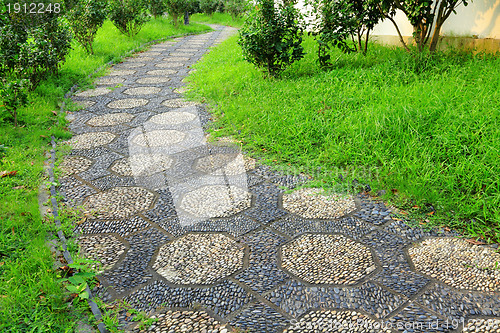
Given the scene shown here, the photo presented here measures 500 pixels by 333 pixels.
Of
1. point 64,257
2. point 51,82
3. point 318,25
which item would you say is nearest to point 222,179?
point 64,257

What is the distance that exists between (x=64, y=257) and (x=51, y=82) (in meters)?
4.18

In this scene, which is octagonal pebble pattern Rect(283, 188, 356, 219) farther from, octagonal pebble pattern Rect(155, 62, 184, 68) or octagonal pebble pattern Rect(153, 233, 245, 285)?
octagonal pebble pattern Rect(155, 62, 184, 68)

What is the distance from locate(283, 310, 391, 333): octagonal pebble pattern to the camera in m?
1.69

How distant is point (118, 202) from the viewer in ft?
9.29

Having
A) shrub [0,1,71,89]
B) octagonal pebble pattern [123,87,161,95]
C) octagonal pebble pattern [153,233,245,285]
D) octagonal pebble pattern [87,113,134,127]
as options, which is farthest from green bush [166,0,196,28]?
octagonal pebble pattern [153,233,245,285]

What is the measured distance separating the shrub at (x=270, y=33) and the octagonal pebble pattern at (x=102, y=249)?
11.6 ft

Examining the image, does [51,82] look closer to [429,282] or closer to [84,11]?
[84,11]

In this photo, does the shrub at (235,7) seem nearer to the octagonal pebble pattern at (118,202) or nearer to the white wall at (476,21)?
the white wall at (476,21)

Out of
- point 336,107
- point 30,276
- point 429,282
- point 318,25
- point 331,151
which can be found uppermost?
point 318,25

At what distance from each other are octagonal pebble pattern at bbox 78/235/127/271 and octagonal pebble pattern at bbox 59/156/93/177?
1087 millimetres

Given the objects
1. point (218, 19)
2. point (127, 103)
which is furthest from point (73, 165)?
point (218, 19)

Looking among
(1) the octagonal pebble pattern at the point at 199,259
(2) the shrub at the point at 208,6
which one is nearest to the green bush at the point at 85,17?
(1) the octagonal pebble pattern at the point at 199,259

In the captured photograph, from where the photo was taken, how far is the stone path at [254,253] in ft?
5.86

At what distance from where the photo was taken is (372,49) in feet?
19.9
